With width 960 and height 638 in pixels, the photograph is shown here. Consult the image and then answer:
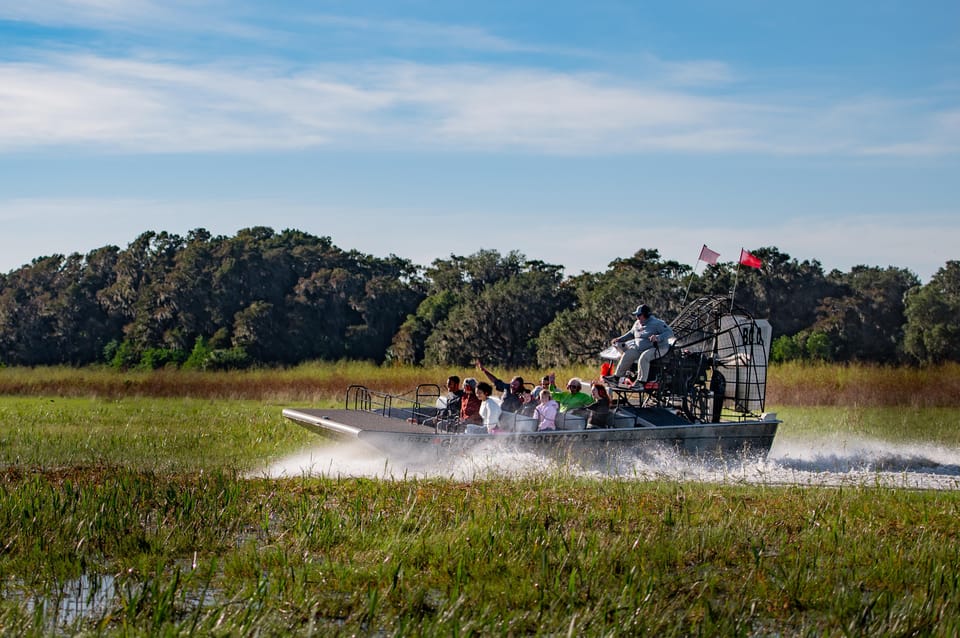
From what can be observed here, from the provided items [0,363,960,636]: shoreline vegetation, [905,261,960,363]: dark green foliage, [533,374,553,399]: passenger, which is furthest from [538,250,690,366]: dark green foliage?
[0,363,960,636]: shoreline vegetation

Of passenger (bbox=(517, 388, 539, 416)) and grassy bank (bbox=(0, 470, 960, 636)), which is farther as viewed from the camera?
passenger (bbox=(517, 388, 539, 416))

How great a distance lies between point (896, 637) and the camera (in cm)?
752

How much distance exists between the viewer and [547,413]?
55.6 feet

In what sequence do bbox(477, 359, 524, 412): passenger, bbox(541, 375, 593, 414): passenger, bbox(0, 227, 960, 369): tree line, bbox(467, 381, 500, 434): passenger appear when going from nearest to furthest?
bbox(467, 381, 500, 434): passenger < bbox(541, 375, 593, 414): passenger < bbox(477, 359, 524, 412): passenger < bbox(0, 227, 960, 369): tree line

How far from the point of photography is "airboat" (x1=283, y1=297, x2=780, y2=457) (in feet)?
52.7

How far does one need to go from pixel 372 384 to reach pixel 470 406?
57.8 feet

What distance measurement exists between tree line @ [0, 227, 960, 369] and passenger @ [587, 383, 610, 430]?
96.0ft

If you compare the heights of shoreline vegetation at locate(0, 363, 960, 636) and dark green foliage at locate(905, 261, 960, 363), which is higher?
dark green foliage at locate(905, 261, 960, 363)

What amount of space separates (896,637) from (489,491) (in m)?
6.32

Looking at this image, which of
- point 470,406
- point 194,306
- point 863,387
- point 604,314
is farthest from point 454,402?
point 194,306

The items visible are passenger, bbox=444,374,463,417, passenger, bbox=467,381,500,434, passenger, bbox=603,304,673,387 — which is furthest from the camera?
passenger, bbox=603,304,673,387

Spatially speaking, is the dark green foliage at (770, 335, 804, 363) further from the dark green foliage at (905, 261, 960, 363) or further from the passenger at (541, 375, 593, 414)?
Answer: the passenger at (541, 375, 593, 414)

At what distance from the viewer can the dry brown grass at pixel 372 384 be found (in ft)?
107

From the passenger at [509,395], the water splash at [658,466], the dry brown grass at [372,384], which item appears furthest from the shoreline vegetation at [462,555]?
the dry brown grass at [372,384]
